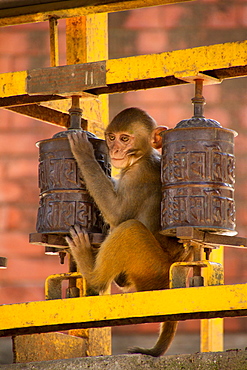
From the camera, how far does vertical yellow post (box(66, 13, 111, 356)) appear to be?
644cm

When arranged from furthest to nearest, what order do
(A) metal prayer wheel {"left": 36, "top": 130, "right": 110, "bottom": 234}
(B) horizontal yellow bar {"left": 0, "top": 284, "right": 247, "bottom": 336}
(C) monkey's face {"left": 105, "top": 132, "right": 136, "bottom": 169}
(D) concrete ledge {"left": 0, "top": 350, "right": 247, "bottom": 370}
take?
(C) monkey's face {"left": 105, "top": 132, "right": 136, "bottom": 169} < (A) metal prayer wheel {"left": 36, "top": 130, "right": 110, "bottom": 234} < (B) horizontal yellow bar {"left": 0, "top": 284, "right": 247, "bottom": 336} < (D) concrete ledge {"left": 0, "top": 350, "right": 247, "bottom": 370}

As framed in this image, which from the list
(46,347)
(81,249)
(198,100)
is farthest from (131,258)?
(198,100)

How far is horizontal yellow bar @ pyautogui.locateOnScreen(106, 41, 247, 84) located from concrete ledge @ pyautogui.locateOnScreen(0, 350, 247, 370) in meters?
1.45

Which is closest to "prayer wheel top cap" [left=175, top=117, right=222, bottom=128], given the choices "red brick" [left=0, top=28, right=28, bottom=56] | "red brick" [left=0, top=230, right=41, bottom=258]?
"red brick" [left=0, top=230, right=41, bottom=258]

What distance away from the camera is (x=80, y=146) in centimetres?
Result: 559

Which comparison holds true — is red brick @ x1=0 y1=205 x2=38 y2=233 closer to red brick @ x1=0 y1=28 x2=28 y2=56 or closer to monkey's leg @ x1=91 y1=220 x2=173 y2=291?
red brick @ x1=0 y1=28 x2=28 y2=56

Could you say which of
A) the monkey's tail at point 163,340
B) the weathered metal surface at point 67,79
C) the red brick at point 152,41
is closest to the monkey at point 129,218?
the monkey's tail at point 163,340

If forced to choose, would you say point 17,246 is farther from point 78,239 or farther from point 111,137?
point 78,239

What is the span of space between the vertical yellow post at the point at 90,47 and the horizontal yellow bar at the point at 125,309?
123 cm

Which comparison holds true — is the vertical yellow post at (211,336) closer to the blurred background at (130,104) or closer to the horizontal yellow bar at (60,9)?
the blurred background at (130,104)

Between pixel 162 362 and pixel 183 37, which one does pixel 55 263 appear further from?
pixel 162 362

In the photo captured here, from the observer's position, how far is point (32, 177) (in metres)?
9.44

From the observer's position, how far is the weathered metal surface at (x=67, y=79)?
17.6 feet

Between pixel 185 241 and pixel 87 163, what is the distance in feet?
2.69
